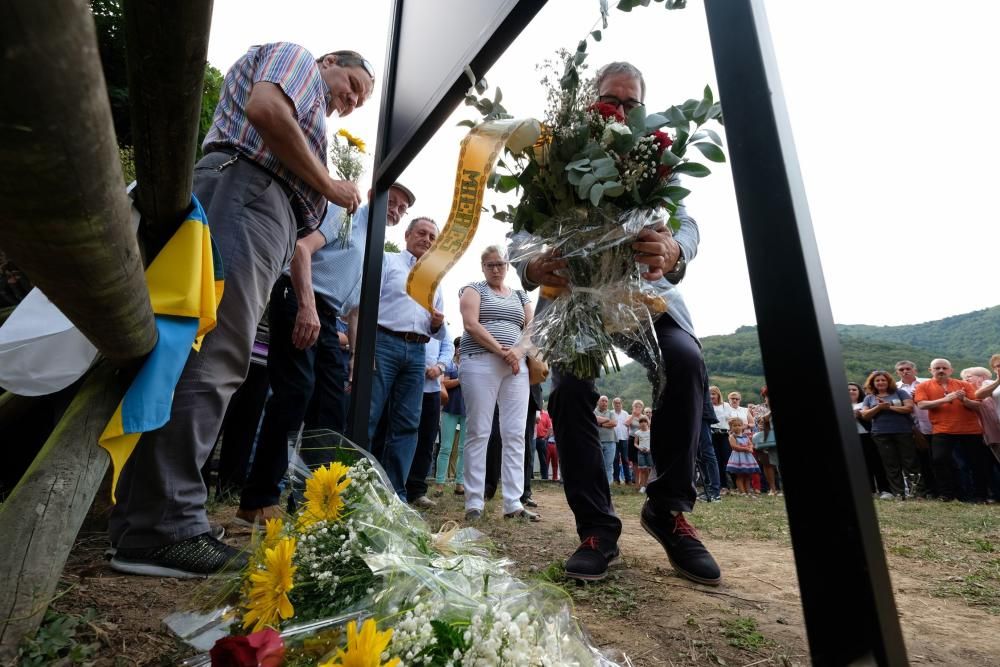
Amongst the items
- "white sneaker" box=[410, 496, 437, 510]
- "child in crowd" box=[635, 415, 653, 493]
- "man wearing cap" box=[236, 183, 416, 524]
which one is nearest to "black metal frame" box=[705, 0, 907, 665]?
"man wearing cap" box=[236, 183, 416, 524]

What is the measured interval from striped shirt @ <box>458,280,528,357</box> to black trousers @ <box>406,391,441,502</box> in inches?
28.6

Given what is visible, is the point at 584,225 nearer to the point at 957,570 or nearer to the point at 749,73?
the point at 749,73

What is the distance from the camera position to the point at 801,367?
703 mm

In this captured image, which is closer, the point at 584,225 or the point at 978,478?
the point at 584,225

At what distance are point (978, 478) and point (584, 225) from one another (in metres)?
8.01

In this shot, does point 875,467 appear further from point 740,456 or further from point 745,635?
point 745,635

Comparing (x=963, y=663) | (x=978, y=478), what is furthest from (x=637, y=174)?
(x=978, y=478)

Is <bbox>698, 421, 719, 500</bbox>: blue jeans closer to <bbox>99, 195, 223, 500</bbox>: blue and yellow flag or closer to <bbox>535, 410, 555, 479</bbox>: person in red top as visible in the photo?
<bbox>535, 410, 555, 479</bbox>: person in red top

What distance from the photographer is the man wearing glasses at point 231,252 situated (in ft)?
5.46

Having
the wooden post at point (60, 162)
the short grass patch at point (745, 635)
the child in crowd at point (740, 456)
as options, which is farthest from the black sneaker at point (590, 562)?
the child in crowd at point (740, 456)

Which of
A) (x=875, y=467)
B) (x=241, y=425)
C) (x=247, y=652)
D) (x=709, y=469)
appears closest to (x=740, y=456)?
(x=875, y=467)

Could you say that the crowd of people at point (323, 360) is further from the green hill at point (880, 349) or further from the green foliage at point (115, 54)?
the green hill at point (880, 349)

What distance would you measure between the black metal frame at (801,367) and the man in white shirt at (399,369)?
2.73 metres

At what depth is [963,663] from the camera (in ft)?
4.31
